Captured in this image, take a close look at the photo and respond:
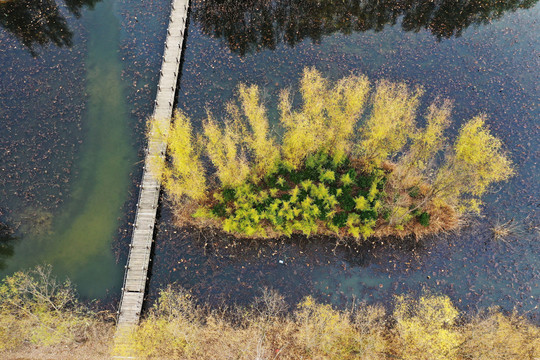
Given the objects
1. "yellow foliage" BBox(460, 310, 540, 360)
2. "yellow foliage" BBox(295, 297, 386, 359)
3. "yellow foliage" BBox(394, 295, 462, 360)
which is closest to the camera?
"yellow foliage" BBox(460, 310, 540, 360)

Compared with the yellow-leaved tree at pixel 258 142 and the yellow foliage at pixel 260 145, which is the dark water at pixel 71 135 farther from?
the yellow foliage at pixel 260 145

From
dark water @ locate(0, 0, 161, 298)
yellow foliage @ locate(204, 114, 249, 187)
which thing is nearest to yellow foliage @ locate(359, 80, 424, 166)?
yellow foliage @ locate(204, 114, 249, 187)

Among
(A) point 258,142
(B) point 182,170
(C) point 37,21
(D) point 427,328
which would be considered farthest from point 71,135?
(D) point 427,328

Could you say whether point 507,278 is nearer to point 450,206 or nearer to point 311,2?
point 450,206

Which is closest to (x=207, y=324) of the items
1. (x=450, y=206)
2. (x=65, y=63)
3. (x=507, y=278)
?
(x=450, y=206)

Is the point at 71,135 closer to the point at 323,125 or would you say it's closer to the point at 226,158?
the point at 226,158

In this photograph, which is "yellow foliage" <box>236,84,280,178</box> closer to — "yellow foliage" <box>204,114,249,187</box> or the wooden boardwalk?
"yellow foliage" <box>204,114,249,187</box>
